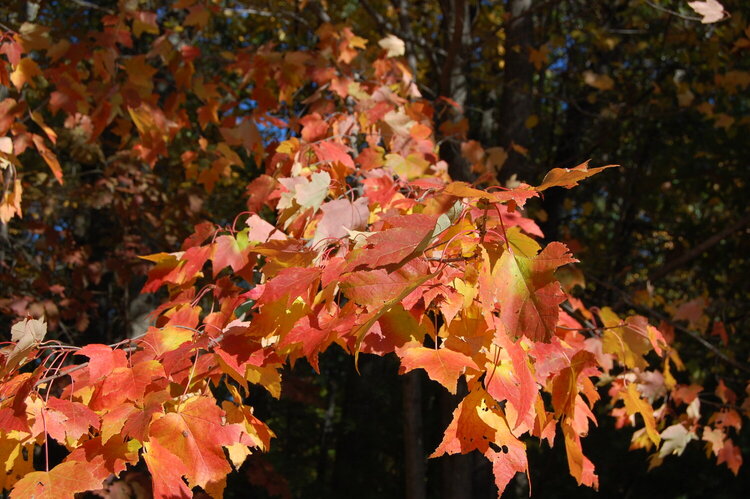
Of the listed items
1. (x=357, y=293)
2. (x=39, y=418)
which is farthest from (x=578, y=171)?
(x=39, y=418)

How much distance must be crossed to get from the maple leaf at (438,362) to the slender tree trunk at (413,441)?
219 cm

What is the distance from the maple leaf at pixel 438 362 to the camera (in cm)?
124

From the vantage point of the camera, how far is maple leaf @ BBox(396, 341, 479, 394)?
1237 millimetres

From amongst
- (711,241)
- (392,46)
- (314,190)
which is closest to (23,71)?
(392,46)

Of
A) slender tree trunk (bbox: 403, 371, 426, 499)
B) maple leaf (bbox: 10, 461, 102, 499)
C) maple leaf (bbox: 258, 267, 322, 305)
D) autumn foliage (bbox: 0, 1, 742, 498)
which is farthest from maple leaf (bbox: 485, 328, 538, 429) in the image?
slender tree trunk (bbox: 403, 371, 426, 499)

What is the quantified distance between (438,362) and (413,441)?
2.47 meters

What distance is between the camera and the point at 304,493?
270 inches

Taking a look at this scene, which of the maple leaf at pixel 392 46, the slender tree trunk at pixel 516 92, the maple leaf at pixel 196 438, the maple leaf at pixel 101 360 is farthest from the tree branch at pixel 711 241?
the maple leaf at pixel 101 360

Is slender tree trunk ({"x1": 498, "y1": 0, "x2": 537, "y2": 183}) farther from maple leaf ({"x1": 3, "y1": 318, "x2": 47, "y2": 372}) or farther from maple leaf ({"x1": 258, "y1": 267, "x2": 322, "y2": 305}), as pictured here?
maple leaf ({"x1": 3, "y1": 318, "x2": 47, "y2": 372})

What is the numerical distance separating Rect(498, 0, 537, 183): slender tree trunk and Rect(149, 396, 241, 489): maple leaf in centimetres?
292

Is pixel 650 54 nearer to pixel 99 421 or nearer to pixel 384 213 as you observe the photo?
pixel 384 213

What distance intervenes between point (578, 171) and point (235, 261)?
3.83ft

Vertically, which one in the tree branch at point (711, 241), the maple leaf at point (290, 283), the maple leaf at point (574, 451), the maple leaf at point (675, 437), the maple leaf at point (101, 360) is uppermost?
the maple leaf at point (290, 283)

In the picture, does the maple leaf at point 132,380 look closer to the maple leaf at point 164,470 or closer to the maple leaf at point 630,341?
the maple leaf at point 164,470
